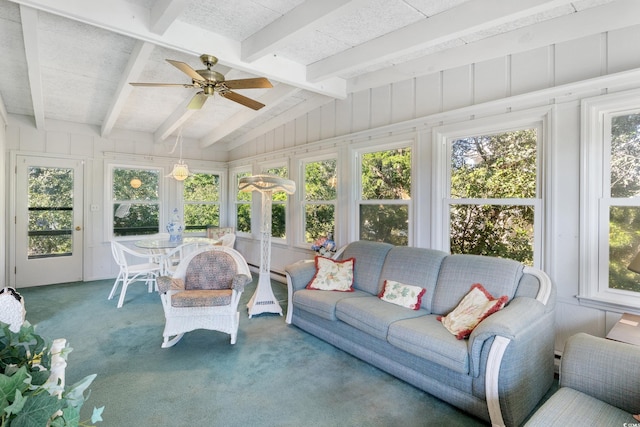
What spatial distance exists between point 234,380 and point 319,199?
2976 millimetres

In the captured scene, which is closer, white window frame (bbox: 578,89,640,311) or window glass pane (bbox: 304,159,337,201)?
white window frame (bbox: 578,89,640,311)

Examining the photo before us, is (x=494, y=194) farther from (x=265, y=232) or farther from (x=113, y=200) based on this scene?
(x=113, y=200)

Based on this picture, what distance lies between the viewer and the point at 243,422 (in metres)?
2.05

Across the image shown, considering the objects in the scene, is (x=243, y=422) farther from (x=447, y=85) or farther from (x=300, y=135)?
(x=300, y=135)

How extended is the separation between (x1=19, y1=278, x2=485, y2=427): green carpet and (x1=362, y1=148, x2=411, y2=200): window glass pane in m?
1.89

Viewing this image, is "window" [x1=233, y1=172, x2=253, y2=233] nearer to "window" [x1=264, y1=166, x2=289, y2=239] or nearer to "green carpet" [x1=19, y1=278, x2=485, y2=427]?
"window" [x1=264, y1=166, x2=289, y2=239]

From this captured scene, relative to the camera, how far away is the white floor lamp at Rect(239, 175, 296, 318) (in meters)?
3.90

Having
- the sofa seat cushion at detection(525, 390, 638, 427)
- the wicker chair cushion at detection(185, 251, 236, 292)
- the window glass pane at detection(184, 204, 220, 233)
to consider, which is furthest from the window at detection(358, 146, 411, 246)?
the window glass pane at detection(184, 204, 220, 233)

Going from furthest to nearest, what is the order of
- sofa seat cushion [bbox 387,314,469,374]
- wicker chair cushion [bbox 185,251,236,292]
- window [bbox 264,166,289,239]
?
window [bbox 264,166,289,239]
wicker chair cushion [bbox 185,251,236,292]
sofa seat cushion [bbox 387,314,469,374]

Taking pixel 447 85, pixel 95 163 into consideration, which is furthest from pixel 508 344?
pixel 95 163

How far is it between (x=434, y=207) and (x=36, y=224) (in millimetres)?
6062

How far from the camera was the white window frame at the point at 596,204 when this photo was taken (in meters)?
2.46

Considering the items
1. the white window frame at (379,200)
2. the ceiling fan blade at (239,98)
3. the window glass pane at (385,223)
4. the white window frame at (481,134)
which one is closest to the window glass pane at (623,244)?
the white window frame at (481,134)

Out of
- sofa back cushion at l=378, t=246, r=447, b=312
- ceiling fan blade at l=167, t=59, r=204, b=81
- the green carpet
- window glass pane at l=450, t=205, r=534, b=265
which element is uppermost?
ceiling fan blade at l=167, t=59, r=204, b=81
